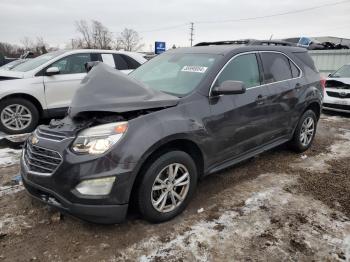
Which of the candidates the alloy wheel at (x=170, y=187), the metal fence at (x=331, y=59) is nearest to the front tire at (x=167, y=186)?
the alloy wheel at (x=170, y=187)

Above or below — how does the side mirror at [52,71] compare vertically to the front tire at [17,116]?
above

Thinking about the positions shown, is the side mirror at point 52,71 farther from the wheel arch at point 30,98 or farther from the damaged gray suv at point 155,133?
the damaged gray suv at point 155,133

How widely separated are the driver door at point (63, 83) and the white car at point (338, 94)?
667cm

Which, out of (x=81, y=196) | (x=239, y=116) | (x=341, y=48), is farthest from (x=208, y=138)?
(x=341, y=48)

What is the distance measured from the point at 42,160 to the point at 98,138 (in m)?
0.60


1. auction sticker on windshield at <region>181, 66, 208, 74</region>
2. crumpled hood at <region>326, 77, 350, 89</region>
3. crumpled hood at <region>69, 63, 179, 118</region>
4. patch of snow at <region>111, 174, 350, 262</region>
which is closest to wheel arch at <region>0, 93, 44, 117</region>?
crumpled hood at <region>69, 63, 179, 118</region>

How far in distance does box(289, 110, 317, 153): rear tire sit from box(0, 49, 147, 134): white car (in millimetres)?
4362

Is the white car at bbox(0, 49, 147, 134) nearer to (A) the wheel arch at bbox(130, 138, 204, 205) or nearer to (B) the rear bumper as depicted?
(A) the wheel arch at bbox(130, 138, 204, 205)

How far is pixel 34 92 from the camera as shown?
672 centimetres

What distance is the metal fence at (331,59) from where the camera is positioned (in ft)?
53.5

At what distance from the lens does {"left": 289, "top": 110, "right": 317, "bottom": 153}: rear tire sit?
17.3ft

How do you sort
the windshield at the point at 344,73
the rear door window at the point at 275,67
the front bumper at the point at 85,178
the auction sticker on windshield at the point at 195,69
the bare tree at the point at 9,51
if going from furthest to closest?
the bare tree at the point at 9,51
the windshield at the point at 344,73
the rear door window at the point at 275,67
the auction sticker on windshield at the point at 195,69
the front bumper at the point at 85,178

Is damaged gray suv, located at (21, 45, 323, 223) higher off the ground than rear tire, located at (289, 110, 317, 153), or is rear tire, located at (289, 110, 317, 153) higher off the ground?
damaged gray suv, located at (21, 45, 323, 223)

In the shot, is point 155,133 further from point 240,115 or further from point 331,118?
point 331,118
